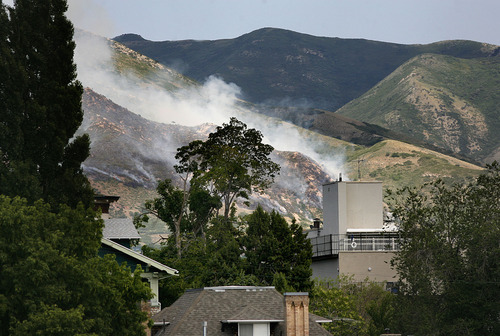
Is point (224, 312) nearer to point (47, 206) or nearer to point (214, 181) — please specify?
point (47, 206)

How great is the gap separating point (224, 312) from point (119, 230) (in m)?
10.5

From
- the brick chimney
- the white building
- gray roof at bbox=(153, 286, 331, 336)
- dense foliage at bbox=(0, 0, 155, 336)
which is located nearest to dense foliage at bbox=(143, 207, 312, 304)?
the white building

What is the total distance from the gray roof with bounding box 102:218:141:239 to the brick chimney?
13674 millimetres

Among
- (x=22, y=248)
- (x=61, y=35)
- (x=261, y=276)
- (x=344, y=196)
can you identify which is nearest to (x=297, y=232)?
(x=261, y=276)

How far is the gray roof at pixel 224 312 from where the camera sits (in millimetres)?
46562

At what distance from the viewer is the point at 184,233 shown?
102438 mm

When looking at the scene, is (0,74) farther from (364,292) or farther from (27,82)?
(364,292)

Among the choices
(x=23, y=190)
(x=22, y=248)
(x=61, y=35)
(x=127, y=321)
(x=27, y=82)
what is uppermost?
(x=61, y=35)

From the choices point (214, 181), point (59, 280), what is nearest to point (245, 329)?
point (59, 280)

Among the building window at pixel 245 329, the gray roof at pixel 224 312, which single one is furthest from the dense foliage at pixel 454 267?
the building window at pixel 245 329

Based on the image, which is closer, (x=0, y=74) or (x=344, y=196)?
(x=0, y=74)

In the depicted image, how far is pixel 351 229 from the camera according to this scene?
101 meters

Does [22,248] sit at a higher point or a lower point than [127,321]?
higher

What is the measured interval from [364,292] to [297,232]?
990cm
